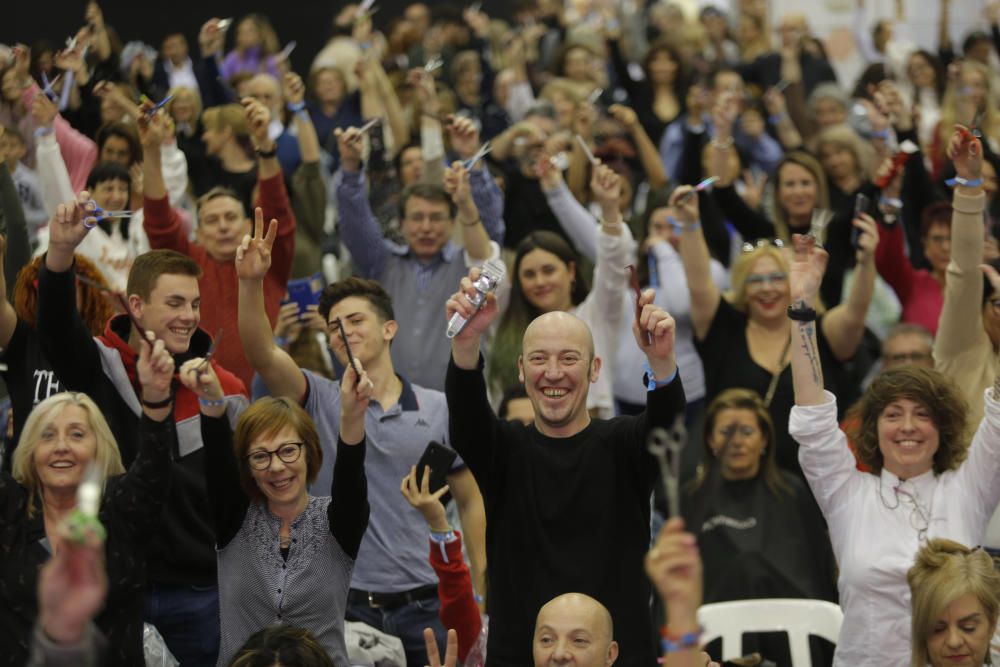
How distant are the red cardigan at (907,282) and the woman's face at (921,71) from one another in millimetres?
3237

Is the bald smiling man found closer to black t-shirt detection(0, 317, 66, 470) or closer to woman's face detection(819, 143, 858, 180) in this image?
black t-shirt detection(0, 317, 66, 470)

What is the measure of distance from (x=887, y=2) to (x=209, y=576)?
37.9 feet

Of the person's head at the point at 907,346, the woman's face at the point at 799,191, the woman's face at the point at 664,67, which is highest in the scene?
the woman's face at the point at 664,67

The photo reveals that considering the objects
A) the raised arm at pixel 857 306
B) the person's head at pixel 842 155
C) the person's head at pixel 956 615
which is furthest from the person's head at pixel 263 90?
the person's head at pixel 956 615

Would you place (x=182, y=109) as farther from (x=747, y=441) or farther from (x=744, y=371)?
(x=747, y=441)

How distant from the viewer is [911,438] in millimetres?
4020

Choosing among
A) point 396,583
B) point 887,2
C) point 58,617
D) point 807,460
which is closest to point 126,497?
point 396,583

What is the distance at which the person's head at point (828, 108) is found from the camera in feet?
27.1

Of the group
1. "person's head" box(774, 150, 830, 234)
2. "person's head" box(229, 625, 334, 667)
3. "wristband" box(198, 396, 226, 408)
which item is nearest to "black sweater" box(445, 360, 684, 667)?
"person's head" box(229, 625, 334, 667)

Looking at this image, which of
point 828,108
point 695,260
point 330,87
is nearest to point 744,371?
point 695,260

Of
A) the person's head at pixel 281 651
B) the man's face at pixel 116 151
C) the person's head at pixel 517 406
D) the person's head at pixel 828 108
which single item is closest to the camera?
the person's head at pixel 281 651

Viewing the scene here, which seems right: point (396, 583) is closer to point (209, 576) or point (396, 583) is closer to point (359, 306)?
point (209, 576)

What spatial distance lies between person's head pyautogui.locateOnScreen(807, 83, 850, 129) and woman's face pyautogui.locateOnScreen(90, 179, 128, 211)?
4367 millimetres

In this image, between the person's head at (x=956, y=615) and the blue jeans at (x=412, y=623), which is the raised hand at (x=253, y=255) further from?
the person's head at (x=956, y=615)
